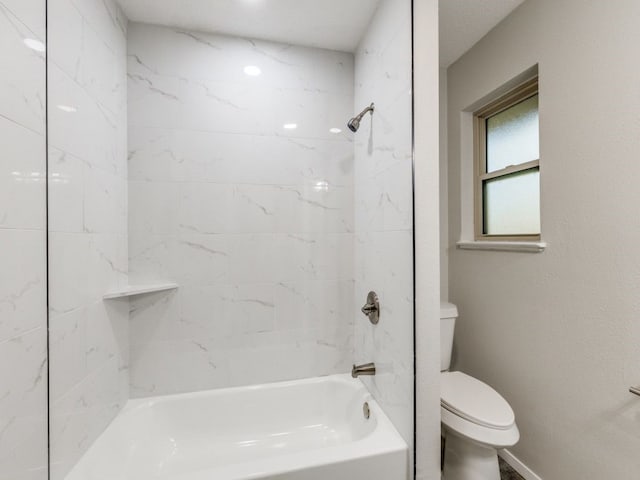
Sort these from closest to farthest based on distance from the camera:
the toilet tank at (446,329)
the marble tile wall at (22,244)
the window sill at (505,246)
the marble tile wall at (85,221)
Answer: the marble tile wall at (22,244) < the marble tile wall at (85,221) < the window sill at (505,246) < the toilet tank at (446,329)

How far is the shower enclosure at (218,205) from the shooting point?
3.36 feet

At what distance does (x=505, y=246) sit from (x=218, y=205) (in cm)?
164

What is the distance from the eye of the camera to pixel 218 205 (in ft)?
5.10

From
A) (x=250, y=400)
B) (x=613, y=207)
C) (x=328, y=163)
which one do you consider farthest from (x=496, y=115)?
(x=250, y=400)

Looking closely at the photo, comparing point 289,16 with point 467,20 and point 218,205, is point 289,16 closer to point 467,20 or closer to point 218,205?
point 218,205

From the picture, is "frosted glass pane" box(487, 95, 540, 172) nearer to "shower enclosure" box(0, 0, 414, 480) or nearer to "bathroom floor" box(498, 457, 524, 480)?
"shower enclosure" box(0, 0, 414, 480)

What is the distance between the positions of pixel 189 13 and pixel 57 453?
183 cm

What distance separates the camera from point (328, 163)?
1.68 m

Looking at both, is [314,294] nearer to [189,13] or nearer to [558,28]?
[189,13]

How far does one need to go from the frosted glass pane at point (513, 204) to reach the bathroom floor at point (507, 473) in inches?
52.9

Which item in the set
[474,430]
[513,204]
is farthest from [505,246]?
[474,430]

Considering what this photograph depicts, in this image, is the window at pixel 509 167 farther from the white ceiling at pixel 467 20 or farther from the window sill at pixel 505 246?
the white ceiling at pixel 467 20

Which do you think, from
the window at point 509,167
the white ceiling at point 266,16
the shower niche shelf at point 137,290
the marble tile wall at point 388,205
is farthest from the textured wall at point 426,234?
the shower niche shelf at point 137,290

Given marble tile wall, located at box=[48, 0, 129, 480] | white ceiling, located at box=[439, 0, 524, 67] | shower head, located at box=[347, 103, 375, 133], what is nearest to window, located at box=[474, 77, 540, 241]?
white ceiling, located at box=[439, 0, 524, 67]
